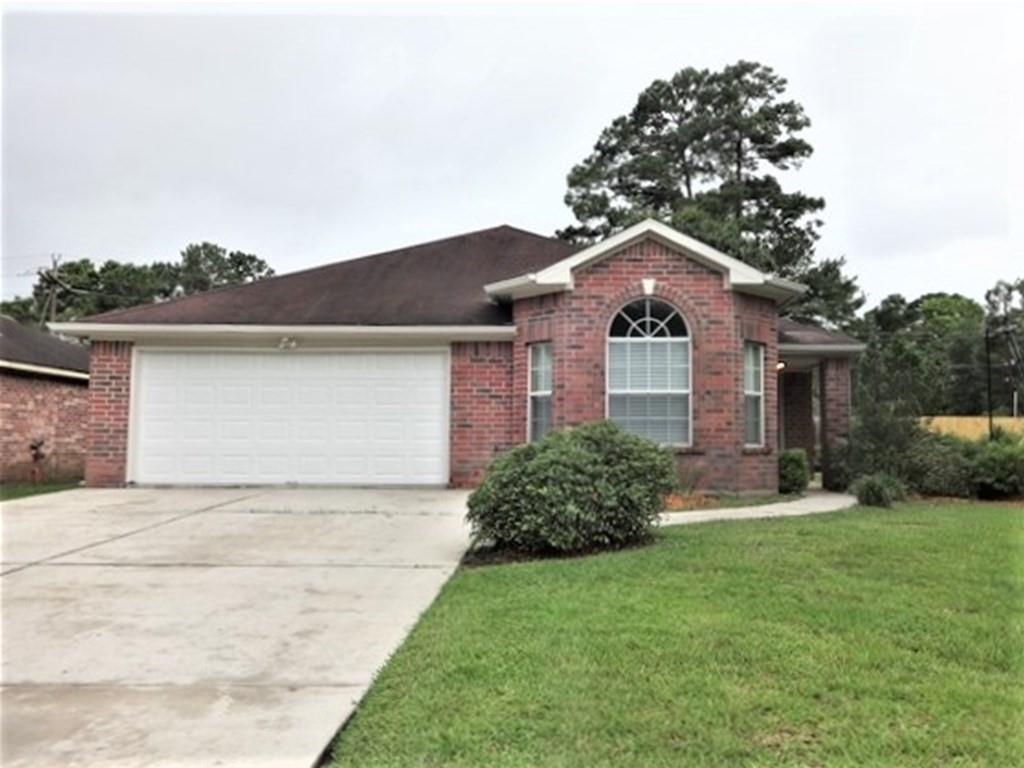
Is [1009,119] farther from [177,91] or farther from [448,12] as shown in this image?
[177,91]

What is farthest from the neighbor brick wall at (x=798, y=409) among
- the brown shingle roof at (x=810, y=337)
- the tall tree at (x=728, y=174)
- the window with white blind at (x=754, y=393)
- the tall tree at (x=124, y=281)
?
the tall tree at (x=124, y=281)

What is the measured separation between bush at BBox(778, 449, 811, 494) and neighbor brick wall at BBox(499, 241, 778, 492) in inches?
28.7

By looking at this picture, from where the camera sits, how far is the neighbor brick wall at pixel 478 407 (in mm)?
12703

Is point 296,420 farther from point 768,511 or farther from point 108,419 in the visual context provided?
point 768,511

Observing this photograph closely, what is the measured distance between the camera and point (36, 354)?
16.9 m

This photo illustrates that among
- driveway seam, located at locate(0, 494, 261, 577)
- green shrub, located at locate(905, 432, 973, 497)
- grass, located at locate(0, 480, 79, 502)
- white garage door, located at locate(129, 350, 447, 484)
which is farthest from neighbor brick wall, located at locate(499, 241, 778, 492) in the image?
grass, located at locate(0, 480, 79, 502)

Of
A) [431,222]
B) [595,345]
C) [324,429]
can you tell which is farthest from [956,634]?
[431,222]

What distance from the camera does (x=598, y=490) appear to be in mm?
6922

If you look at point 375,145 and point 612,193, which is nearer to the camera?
point 375,145

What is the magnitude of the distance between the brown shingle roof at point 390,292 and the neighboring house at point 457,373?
7 centimetres

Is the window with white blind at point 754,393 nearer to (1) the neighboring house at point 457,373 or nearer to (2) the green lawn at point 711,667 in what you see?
(1) the neighboring house at point 457,373

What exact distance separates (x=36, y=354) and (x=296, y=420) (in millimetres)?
7958

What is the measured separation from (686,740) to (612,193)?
102 ft

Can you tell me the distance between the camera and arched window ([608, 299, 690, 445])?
11.6m
